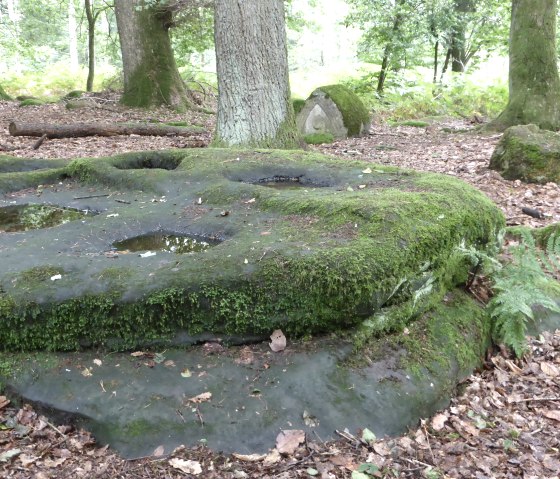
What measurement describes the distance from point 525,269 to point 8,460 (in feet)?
12.5

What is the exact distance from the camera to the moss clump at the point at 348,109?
12.0m

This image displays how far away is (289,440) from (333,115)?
10056mm

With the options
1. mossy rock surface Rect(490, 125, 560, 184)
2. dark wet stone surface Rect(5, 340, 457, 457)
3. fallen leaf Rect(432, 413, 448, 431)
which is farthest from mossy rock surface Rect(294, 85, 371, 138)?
fallen leaf Rect(432, 413, 448, 431)

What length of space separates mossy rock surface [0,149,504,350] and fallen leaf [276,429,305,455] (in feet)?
2.30

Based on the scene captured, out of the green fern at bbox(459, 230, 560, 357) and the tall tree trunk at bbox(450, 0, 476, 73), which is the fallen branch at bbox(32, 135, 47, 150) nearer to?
the green fern at bbox(459, 230, 560, 357)

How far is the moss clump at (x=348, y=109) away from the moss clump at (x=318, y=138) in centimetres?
61

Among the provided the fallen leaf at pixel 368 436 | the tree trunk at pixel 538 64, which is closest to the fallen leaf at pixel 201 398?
the fallen leaf at pixel 368 436

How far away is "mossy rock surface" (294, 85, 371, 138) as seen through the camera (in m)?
12.0

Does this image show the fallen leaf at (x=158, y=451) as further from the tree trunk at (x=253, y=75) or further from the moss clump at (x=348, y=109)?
the moss clump at (x=348, y=109)

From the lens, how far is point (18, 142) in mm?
10234

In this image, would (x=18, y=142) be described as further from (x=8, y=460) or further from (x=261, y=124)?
(x=8, y=460)

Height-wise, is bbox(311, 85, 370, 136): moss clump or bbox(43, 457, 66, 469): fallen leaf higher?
bbox(311, 85, 370, 136): moss clump

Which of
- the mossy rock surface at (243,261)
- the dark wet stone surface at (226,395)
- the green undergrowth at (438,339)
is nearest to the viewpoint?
the dark wet stone surface at (226,395)

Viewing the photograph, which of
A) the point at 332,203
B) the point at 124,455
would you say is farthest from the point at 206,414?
the point at 332,203
